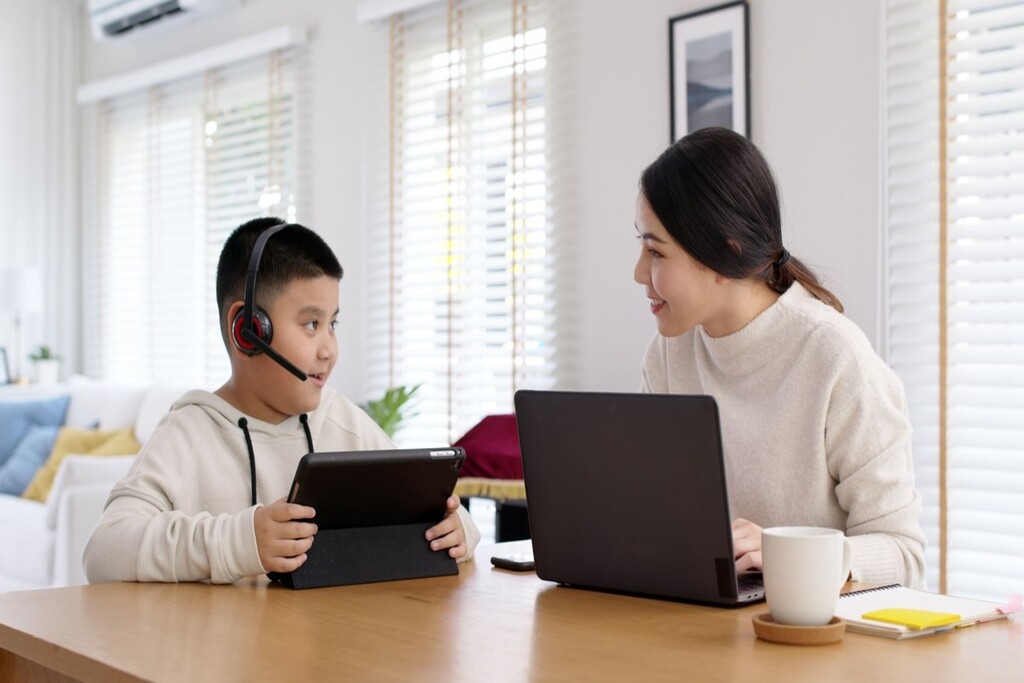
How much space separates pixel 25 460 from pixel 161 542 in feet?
12.0

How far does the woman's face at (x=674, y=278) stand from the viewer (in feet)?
5.62

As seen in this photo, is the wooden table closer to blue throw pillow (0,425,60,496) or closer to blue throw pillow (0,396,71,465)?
blue throw pillow (0,425,60,496)

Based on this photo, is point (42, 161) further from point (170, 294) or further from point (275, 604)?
point (275, 604)

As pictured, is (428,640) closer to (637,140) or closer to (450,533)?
(450,533)

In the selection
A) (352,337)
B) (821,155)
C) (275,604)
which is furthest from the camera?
(352,337)

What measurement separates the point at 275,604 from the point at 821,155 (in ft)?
6.99

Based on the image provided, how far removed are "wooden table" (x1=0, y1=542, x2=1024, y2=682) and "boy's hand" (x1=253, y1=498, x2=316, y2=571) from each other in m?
0.04

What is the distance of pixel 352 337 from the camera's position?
4461mm

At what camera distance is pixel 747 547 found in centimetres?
132

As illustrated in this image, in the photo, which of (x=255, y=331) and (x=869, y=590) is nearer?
(x=869, y=590)

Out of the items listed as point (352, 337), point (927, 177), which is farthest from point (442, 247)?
point (927, 177)

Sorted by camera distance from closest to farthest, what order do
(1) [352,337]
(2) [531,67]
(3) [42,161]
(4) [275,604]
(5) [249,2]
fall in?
(4) [275,604]
(2) [531,67]
(1) [352,337]
(5) [249,2]
(3) [42,161]

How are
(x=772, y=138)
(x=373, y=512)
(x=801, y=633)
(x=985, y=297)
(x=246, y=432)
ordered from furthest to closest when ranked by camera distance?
(x=772, y=138)
(x=985, y=297)
(x=246, y=432)
(x=373, y=512)
(x=801, y=633)

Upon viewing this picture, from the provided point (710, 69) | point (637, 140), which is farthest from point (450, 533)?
point (637, 140)
